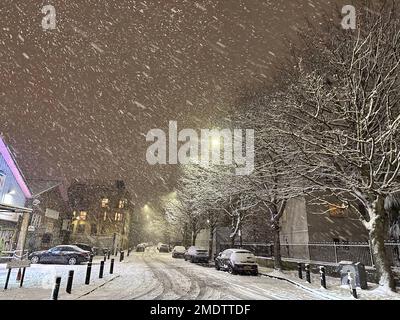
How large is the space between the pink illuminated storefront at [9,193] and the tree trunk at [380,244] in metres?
23.6

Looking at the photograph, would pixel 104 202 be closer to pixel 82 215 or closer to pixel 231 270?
pixel 82 215

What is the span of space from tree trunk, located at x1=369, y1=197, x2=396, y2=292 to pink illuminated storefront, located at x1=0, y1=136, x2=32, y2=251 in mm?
23613

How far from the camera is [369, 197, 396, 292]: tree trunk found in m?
11.2

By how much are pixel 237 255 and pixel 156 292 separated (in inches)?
355

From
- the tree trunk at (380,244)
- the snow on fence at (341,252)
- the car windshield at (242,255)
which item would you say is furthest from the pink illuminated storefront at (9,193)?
the tree trunk at (380,244)

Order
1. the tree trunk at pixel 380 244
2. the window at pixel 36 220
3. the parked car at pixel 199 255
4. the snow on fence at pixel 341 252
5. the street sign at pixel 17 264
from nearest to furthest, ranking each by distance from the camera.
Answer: the street sign at pixel 17 264 < the tree trunk at pixel 380 244 < the snow on fence at pixel 341 252 < the parked car at pixel 199 255 < the window at pixel 36 220

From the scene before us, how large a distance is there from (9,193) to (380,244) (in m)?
27.0

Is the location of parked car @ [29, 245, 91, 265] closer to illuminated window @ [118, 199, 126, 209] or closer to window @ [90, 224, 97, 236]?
window @ [90, 224, 97, 236]

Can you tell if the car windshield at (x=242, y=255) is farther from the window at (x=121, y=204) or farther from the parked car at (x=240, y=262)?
the window at (x=121, y=204)

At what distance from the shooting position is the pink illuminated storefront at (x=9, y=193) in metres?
23.5

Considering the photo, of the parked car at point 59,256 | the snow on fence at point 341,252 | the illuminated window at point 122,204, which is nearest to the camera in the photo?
the snow on fence at point 341,252

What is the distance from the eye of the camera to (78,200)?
182 feet
